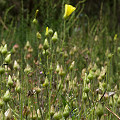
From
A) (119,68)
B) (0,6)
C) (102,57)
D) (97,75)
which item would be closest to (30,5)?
(0,6)

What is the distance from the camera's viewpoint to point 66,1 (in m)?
1.43

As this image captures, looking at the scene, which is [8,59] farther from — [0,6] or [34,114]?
[0,6]

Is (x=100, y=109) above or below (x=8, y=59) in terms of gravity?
below

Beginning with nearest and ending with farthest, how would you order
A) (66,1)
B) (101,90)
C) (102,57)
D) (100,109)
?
(100,109)
(101,90)
(66,1)
(102,57)

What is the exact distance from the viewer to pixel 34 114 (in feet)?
3.21

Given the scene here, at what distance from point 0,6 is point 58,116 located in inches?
158

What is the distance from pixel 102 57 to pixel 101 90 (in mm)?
1341

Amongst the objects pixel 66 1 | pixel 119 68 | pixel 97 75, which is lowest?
pixel 119 68

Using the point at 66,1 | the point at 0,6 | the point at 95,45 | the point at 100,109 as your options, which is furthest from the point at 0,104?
the point at 0,6

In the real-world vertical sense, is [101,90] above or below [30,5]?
below

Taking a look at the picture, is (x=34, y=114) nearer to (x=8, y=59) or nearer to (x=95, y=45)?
(x=8, y=59)

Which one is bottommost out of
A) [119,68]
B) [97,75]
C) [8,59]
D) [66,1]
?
[119,68]

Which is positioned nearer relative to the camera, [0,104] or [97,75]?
[0,104]

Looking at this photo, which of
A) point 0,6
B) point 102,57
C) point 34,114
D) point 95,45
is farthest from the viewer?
point 0,6
